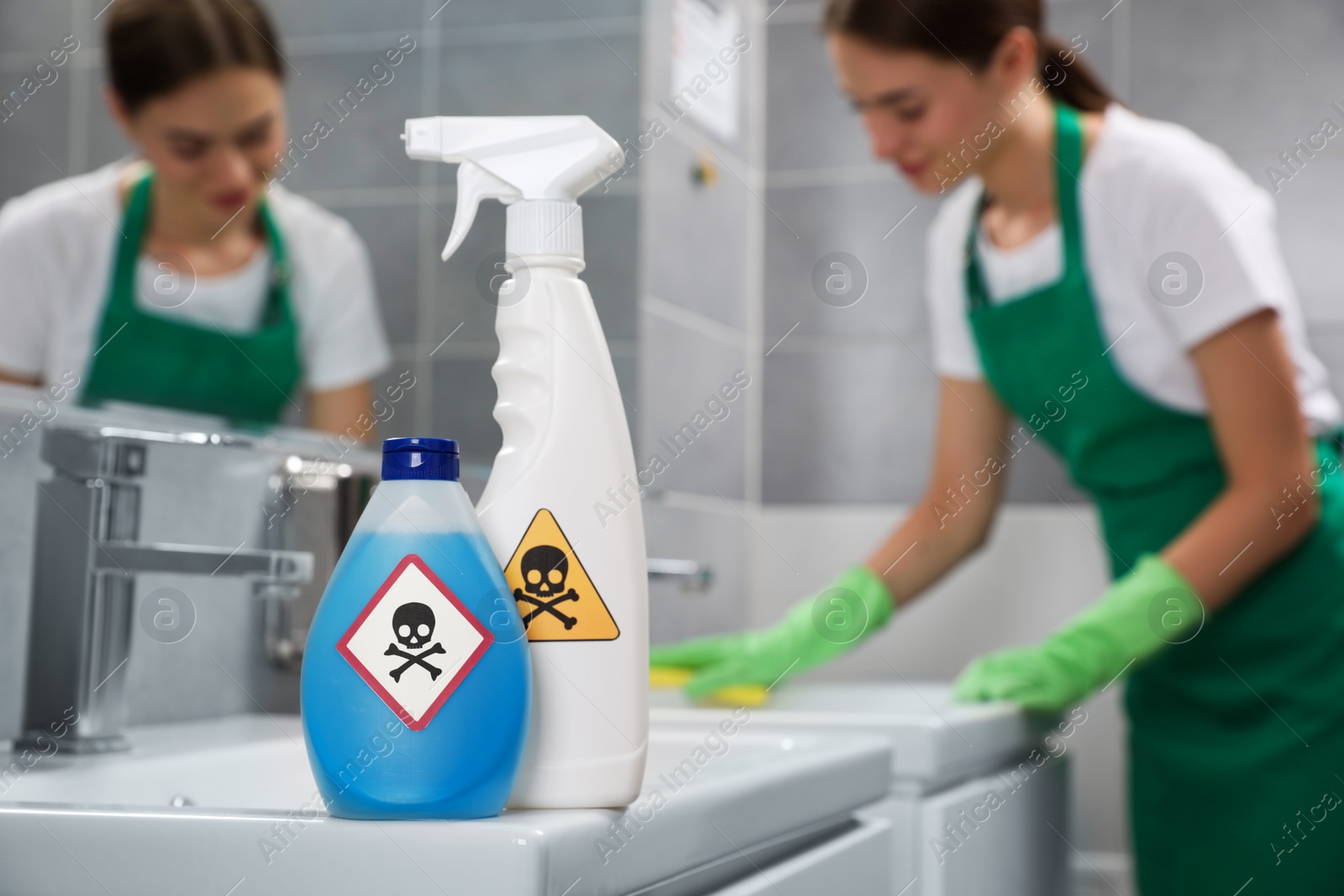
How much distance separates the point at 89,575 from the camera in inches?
30.2

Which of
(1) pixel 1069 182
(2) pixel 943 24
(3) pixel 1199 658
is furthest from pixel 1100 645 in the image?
(2) pixel 943 24

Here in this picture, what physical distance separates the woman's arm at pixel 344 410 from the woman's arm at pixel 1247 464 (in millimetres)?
753

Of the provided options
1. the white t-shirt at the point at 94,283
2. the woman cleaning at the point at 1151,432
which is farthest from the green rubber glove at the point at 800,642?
the white t-shirt at the point at 94,283

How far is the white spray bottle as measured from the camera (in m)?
0.47

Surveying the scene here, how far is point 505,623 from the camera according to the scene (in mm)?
443

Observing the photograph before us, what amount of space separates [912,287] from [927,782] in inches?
42.2

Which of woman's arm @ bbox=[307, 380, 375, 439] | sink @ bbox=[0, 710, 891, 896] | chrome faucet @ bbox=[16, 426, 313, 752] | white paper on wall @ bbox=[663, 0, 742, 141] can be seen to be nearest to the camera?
sink @ bbox=[0, 710, 891, 896]

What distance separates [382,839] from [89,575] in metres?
0.42

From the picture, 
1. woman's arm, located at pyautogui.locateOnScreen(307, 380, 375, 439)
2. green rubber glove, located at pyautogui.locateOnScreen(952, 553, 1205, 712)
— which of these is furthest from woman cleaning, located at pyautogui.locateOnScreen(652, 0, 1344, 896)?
woman's arm, located at pyautogui.locateOnScreen(307, 380, 375, 439)

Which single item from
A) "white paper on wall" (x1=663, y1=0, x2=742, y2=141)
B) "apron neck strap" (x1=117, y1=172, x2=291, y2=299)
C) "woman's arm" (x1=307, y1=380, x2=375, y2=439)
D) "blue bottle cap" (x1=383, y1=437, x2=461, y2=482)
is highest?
"white paper on wall" (x1=663, y1=0, x2=742, y2=141)

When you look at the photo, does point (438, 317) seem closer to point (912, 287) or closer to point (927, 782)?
point (927, 782)

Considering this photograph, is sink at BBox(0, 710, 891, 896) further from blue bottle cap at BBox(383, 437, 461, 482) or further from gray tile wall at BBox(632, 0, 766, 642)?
gray tile wall at BBox(632, 0, 766, 642)

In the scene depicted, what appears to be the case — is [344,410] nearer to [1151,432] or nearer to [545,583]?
[545,583]

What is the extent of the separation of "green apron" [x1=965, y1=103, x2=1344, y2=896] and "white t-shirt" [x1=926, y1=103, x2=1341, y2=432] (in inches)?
0.7
